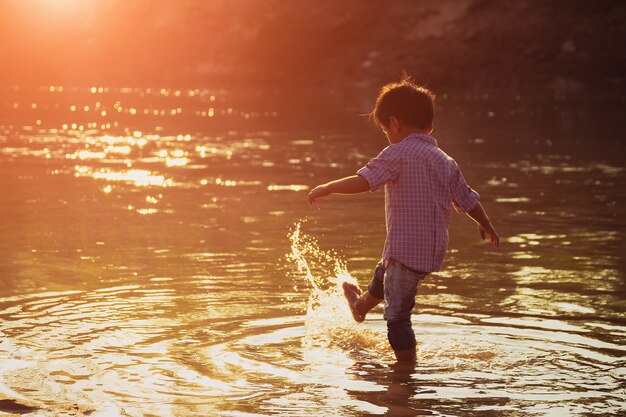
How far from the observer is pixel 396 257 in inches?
255

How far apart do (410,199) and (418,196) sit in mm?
45

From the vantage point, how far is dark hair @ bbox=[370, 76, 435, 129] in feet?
21.7

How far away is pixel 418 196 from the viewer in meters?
6.53

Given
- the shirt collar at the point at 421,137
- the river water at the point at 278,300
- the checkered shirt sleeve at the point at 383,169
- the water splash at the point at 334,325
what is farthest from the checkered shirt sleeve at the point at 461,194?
the water splash at the point at 334,325

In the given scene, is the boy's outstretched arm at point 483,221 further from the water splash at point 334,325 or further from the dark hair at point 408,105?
the water splash at point 334,325

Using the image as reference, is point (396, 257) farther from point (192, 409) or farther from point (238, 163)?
point (238, 163)

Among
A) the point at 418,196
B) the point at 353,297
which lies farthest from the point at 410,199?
the point at 353,297

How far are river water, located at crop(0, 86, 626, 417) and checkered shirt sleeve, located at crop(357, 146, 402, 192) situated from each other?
3.19 feet

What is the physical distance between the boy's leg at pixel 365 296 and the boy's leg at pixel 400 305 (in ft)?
0.82

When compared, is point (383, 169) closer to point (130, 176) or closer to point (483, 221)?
point (483, 221)

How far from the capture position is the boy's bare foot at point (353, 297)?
7098mm

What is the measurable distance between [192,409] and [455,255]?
17.3 feet

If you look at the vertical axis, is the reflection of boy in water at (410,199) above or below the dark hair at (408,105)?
below

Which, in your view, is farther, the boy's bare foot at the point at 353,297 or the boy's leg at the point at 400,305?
the boy's bare foot at the point at 353,297
